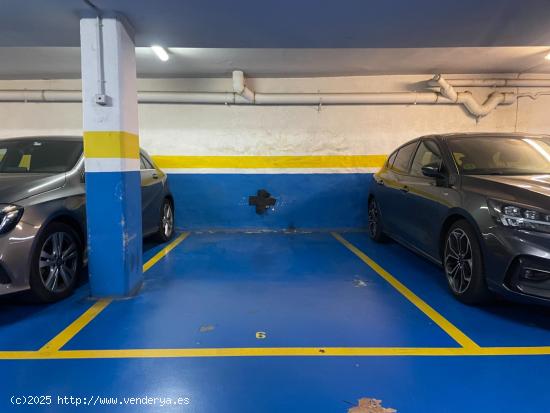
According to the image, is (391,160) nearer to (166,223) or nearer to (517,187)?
(517,187)

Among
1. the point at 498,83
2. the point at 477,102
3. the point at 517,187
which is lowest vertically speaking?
the point at 517,187

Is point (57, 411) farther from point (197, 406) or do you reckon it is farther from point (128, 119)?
point (128, 119)

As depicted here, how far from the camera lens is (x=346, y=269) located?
4145 millimetres

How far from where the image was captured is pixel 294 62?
17.9 ft

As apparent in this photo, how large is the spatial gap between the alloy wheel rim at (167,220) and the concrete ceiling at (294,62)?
223 cm

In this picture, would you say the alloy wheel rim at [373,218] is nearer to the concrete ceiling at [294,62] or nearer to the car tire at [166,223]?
the concrete ceiling at [294,62]

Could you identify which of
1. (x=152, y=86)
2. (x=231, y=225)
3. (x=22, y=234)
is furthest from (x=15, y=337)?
(x=152, y=86)

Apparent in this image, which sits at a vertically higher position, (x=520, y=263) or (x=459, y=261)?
(x=520, y=263)

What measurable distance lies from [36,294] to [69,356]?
965 mm

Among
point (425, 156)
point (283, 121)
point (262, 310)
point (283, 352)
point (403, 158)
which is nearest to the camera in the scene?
point (283, 352)

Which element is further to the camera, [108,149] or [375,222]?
[375,222]

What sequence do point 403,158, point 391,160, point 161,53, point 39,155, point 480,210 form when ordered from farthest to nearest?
point 391,160 < point 161,53 < point 403,158 < point 39,155 < point 480,210

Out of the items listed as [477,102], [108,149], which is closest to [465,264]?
[108,149]

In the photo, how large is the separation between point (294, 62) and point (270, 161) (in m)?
1.74
